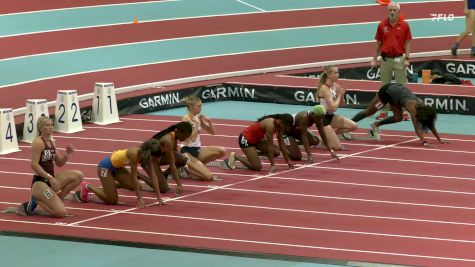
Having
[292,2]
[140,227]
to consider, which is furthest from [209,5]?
[140,227]

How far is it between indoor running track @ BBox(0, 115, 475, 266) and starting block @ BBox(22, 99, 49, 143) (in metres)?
0.61

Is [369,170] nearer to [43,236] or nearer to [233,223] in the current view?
[233,223]

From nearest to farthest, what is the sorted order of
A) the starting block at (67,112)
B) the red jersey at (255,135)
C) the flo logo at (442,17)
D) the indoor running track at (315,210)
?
the indoor running track at (315,210) → the red jersey at (255,135) → the starting block at (67,112) → the flo logo at (442,17)

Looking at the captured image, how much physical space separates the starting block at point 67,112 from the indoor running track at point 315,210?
3.07 feet

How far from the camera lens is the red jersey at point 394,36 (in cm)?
1898

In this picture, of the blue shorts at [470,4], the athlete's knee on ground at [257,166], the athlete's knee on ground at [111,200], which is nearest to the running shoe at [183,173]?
the athlete's knee on ground at [257,166]

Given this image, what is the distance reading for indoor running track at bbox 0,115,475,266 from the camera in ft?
40.7

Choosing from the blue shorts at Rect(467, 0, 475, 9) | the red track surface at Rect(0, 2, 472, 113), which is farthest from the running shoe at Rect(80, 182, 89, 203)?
the blue shorts at Rect(467, 0, 475, 9)

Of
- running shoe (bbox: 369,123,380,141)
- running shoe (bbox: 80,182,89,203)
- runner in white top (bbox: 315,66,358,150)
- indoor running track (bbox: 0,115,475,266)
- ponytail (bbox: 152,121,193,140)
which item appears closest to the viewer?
indoor running track (bbox: 0,115,475,266)

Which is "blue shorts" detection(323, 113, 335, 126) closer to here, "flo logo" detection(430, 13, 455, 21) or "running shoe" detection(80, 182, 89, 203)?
"running shoe" detection(80, 182, 89, 203)

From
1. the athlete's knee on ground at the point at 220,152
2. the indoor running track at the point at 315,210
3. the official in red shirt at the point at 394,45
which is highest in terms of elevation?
the official in red shirt at the point at 394,45

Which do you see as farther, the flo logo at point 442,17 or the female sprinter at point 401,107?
the flo logo at point 442,17

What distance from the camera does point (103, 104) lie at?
1909 cm

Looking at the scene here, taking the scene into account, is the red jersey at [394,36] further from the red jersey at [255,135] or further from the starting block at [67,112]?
the starting block at [67,112]
